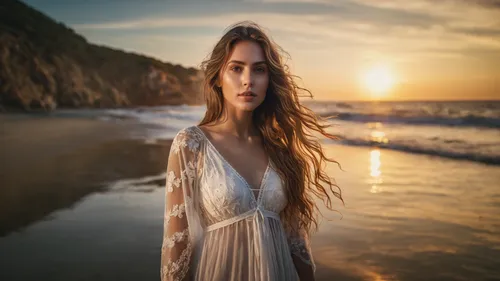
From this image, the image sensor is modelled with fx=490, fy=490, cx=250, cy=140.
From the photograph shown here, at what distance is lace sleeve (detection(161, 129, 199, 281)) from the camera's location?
195 cm

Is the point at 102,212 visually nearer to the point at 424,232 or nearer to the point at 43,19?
the point at 424,232

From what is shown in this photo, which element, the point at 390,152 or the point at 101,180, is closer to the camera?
the point at 101,180

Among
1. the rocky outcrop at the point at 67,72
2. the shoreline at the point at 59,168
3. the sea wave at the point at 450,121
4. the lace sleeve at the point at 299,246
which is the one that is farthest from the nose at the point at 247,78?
the sea wave at the point at 450,121

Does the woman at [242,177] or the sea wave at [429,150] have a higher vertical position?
the woman at [242,177]

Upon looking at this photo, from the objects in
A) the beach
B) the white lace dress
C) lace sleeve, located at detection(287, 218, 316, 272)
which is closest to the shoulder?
the white lace dress

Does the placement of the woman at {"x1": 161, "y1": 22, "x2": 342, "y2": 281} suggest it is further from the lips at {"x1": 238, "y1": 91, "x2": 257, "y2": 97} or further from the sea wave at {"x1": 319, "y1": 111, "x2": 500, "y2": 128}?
the sea wave at {"x1": 319, "y1": 111, "x2": 500, "y2": 128}

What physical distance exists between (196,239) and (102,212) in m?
4.29

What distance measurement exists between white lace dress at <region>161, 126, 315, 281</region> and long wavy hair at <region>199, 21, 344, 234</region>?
201 mm

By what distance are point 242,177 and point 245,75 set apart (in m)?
0.44

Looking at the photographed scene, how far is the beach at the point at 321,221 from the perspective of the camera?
4340 mm

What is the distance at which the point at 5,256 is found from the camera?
14.7ft

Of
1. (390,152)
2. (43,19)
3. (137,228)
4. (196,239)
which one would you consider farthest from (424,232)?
(43,19)

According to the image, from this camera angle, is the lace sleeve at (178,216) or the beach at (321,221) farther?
the beach at (321,221)

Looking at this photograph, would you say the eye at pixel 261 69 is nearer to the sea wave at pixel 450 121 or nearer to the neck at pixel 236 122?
the neck at pixel 236 122
